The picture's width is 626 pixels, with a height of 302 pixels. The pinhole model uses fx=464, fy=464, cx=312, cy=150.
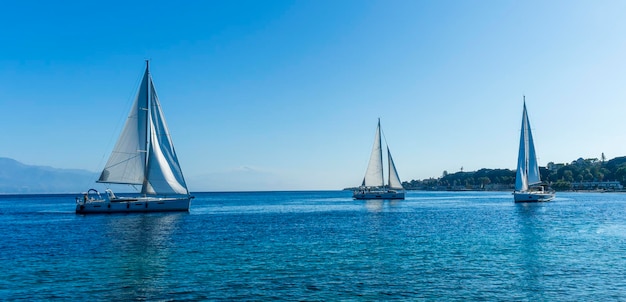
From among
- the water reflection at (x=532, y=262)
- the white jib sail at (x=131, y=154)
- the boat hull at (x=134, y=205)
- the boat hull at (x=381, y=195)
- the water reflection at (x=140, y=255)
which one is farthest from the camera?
the boat hull at (x=381, y=195)

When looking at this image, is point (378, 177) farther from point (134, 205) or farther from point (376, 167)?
point (134, 205)

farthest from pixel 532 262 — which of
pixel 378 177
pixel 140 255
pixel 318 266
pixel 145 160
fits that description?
pixel 378 177

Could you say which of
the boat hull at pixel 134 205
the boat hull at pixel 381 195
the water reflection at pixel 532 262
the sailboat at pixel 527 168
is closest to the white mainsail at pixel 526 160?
the sailboat at pixel 527 168

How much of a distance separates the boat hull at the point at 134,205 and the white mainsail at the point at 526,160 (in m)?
73.7

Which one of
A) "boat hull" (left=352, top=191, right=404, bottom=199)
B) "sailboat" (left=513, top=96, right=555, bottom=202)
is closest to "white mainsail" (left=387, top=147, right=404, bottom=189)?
"boat hull" (left=352, top=191, right=404, bottom=199)

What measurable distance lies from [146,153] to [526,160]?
80.1 metres

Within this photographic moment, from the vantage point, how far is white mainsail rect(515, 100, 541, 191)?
103750mm

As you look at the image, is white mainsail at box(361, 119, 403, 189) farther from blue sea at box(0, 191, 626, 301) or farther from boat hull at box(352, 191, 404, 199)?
blue sea at box(0, 191, 626, 301)

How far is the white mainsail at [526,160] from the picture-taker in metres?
104

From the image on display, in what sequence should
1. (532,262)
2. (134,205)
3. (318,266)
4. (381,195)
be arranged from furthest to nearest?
(381,195)
(134,205)
(532,262)
(318,266)

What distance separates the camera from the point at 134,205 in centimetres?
6900

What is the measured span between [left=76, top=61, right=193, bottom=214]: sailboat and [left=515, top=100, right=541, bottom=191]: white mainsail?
7457cm

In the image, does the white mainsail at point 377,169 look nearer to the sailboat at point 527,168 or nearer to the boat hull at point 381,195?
the boat hull at point 381,195

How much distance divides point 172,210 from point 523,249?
5344cm
